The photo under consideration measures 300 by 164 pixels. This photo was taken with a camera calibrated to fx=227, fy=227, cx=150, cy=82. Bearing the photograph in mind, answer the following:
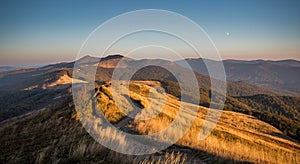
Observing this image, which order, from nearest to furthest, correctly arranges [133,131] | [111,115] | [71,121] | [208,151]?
[208,151], [133,131], [71,121], [111,115]

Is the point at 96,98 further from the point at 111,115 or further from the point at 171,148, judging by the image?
the point at 171,148

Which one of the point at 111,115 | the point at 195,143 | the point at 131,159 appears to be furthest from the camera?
the point at 111,115

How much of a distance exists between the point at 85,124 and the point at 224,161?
7558 millimetres

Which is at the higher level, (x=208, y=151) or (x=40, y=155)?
(x=40, y=155)

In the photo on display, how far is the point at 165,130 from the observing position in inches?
505

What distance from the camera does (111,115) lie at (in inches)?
627

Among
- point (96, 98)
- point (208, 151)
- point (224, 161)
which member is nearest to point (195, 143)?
point (208, 151)

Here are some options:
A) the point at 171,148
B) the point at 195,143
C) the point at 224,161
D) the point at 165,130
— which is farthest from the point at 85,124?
the point at 224,161

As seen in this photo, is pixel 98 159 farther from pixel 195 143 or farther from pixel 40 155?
pixel 195 143

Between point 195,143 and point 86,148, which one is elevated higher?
point 86,148

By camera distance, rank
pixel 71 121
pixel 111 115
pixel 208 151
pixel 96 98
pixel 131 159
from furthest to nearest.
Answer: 1. pixel 96 98
2. pixel 111 115
3. pixel 71 121
4. pixel 208 151
5. pixel 131 159

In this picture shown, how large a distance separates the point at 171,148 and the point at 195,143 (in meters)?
1.93

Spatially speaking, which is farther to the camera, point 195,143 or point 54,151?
point 195,143

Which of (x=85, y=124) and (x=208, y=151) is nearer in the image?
(x=208, y=151)
